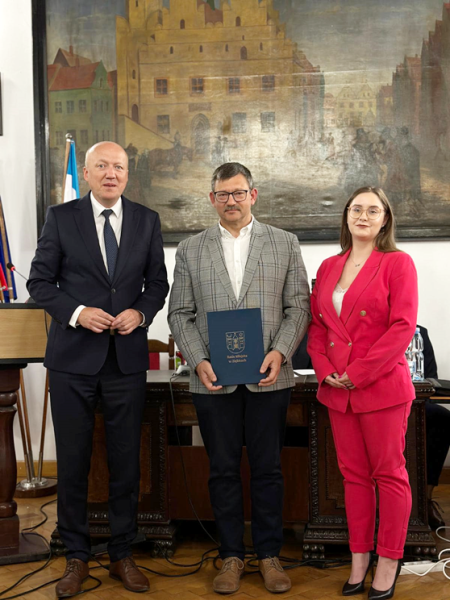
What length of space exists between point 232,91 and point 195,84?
0.25m

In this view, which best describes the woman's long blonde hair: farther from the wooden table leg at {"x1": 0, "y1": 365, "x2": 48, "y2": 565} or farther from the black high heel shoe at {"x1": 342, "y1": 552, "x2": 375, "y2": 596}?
the wooden table leg at {"x1": 0, "y1": 365, "x2": 48, "y2": 565}

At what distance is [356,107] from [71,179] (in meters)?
1.86

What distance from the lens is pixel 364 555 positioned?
2523mm

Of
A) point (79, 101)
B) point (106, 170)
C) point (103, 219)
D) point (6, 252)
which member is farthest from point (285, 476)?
point (79, 101)

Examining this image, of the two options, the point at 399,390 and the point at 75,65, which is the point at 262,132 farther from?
the point at 399,390

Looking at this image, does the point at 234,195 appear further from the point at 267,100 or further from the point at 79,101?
the point at 79,101

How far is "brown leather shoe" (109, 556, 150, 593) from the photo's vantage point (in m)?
2.60

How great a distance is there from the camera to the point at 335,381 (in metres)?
2.46

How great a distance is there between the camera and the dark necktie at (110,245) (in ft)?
8.62

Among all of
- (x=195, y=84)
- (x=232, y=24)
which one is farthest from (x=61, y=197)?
(x=232, y=24)

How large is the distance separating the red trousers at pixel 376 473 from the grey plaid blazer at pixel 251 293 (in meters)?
0.32

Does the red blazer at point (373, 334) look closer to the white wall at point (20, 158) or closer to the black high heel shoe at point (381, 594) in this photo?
the black high heel shoe at point (381, 594)

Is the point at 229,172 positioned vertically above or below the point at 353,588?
above

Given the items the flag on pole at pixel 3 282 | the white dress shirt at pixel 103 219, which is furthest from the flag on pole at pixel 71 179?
the white dress shirt at pixel 103 219
